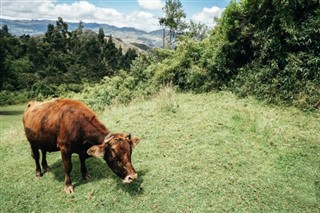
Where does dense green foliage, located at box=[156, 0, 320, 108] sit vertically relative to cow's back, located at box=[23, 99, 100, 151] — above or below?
above

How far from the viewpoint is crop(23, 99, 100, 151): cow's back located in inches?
282

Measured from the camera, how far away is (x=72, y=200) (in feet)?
23.1

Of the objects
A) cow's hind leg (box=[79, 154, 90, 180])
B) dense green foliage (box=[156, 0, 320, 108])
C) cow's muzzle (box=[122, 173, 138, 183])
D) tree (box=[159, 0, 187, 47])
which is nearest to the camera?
cow's muzzle (box=[122, 173, 138, 183])

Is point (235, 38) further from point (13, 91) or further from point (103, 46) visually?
point (103, 46)

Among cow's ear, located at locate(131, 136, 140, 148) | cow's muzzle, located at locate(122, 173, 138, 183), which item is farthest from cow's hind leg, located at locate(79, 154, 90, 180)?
cow's muzzle, located at locate(122, 173, 138, 183)

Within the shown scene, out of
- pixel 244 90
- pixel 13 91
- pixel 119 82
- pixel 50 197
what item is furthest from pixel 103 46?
pixel 50 197

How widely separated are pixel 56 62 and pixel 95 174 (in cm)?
5509

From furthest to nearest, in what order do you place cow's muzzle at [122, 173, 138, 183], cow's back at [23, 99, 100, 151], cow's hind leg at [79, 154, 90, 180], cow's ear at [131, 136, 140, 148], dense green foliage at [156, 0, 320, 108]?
1. dense green foliage at [156, 0, 320, 108]
2. cow's hind leg at [79, 154, 90, 180]
3. cow's back at [23, 99, 100, 151]
4. cow's ear at [131, 136, 140, 148]
5. cow's muzzle at [122, 173, 138, 183]

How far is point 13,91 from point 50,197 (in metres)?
43.4

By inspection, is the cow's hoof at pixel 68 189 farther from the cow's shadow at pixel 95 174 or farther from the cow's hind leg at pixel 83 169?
the cow's hind leg at pixel 83 169

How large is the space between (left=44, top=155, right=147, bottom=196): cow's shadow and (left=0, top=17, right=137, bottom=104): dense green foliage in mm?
31128

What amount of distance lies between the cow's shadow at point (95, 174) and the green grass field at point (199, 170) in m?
0.02

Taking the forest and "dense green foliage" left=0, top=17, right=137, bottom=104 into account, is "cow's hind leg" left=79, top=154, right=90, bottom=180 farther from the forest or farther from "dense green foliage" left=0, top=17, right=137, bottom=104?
"dense green foliage" left=0, top=17, right=137, bottom=104

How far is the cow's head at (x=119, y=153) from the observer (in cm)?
648
